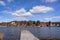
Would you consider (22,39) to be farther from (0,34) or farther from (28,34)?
(0,34)

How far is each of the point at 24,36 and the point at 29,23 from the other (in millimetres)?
129614

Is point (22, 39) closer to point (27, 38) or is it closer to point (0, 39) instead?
point (27, 38)

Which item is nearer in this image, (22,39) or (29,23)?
(22,39)

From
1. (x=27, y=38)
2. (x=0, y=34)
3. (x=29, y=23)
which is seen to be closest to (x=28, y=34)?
(x=27, y=38)

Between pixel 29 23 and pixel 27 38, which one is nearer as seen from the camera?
pixel 27 38

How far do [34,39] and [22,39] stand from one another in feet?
1.73

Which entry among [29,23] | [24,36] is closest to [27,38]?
[24,36]

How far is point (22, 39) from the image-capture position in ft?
19.0

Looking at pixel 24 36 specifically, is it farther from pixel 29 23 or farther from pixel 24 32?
pixel 29 23

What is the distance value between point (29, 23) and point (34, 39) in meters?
129

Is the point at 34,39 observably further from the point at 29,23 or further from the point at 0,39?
the point at 29,23

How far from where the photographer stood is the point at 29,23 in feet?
444

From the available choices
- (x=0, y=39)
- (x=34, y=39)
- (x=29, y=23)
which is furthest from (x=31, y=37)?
(x=29, y=23)

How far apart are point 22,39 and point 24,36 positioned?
5.8 inches
